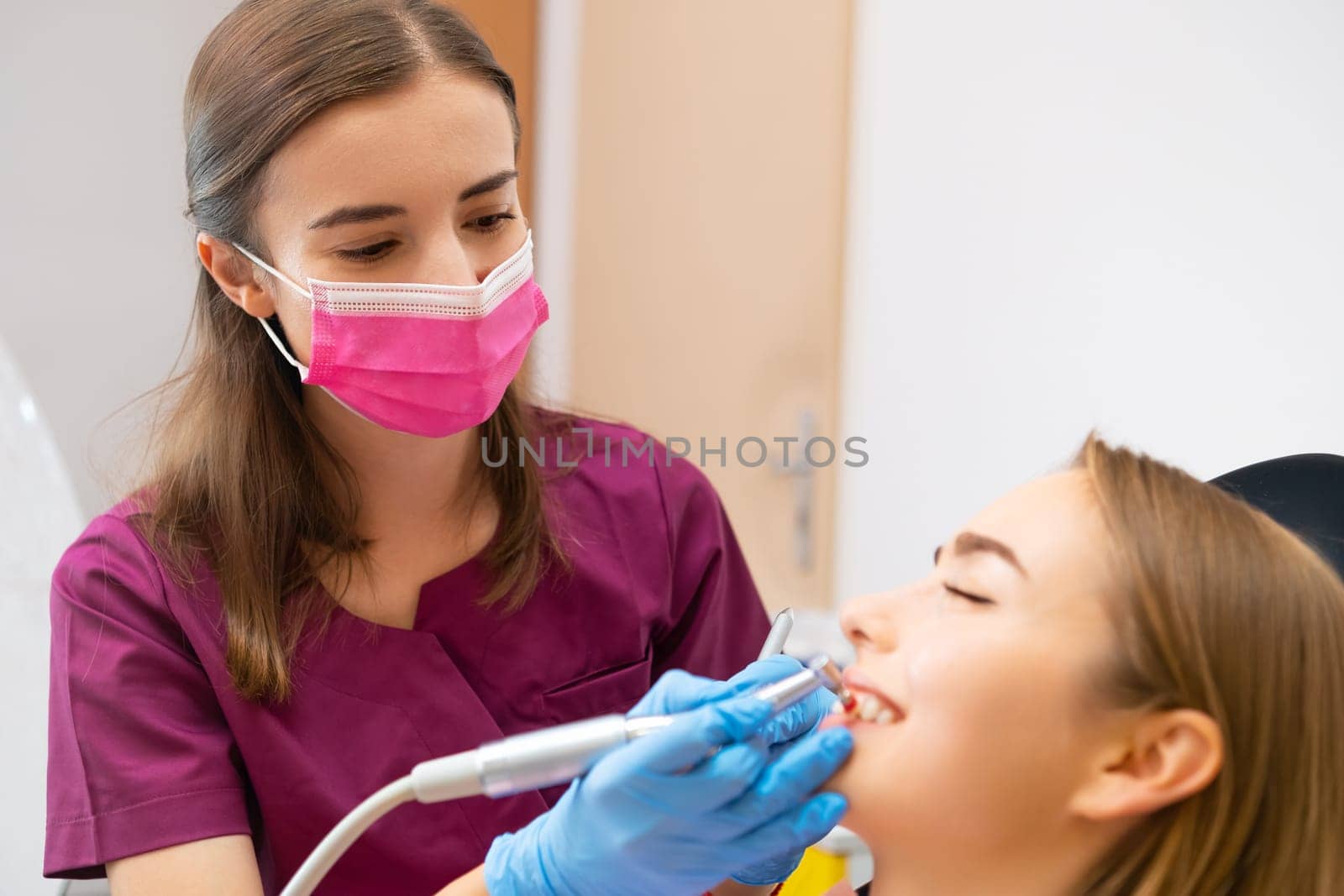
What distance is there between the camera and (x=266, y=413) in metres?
1.41

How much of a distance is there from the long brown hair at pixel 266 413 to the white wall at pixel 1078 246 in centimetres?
96

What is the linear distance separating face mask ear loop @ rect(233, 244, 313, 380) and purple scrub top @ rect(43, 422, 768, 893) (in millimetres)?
249

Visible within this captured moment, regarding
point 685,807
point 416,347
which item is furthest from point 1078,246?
point 685,807

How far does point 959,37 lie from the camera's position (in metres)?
2.27

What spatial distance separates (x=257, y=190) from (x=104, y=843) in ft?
2.20

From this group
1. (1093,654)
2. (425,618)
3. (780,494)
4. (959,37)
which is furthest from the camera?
(780,494)

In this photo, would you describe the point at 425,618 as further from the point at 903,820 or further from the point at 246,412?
the point at 903,820

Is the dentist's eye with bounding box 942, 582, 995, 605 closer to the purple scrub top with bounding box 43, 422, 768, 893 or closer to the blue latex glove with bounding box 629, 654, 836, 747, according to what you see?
the blue latex glove with bounding box 629, 654, 836, 747

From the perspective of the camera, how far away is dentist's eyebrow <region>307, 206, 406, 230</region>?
122 centimetres

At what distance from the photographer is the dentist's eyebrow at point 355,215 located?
1.22 m

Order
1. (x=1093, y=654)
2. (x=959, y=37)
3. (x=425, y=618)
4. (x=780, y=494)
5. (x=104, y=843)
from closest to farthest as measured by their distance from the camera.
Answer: (x=1093, y=654)
(x=104, y=843)
(x=425, y=618)
(x=959, y=37)
(x=780, y=494)

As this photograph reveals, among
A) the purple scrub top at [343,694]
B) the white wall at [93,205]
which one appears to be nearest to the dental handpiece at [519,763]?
the purple scrub top at [343,694]

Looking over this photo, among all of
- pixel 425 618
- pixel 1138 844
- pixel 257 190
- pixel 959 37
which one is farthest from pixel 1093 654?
pixel 959 37

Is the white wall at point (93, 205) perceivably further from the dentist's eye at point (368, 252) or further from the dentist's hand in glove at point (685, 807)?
the dentist's hand in glove at point (685, 807)
